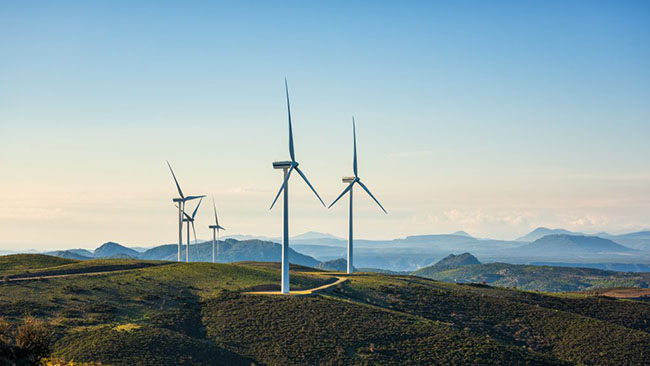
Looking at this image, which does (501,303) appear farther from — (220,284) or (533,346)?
(220,284)

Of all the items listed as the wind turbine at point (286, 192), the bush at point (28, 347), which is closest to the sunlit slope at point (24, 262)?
the wind turbine at point (286, 192)

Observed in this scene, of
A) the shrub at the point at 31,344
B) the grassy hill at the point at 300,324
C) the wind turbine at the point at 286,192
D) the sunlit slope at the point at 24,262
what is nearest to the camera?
the shrub at the point at 31,344

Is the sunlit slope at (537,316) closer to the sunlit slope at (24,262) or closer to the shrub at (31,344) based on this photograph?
the sunlit slope at (24,262)

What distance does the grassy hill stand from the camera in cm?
8481

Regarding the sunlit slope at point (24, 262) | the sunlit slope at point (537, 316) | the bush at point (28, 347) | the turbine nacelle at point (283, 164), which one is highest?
the turbine nacelle at point (283, 164)

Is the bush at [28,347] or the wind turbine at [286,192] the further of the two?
the wind turbine at [286,192]

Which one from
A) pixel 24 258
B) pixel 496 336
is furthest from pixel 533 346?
pixel 24 258

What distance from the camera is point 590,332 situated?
111 metres

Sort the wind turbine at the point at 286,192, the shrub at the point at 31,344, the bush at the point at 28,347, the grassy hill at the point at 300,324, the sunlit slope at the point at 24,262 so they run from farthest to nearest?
the sunlit slope at the point at 24,262 < the wind turbine at the point at 286,192 < the grassy hill at the point at 300,324 < the shrub at the point at 31,344 < the bush at the point at 28,347

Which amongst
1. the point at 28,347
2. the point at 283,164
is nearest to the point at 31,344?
the point at 28,347

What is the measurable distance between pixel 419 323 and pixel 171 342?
139 ft

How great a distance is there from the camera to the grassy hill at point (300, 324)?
84.8 m

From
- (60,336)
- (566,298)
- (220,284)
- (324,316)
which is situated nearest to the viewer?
(60,336)

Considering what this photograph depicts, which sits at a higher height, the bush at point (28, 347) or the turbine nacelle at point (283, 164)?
the turbine nacelle at point (283, 164)
